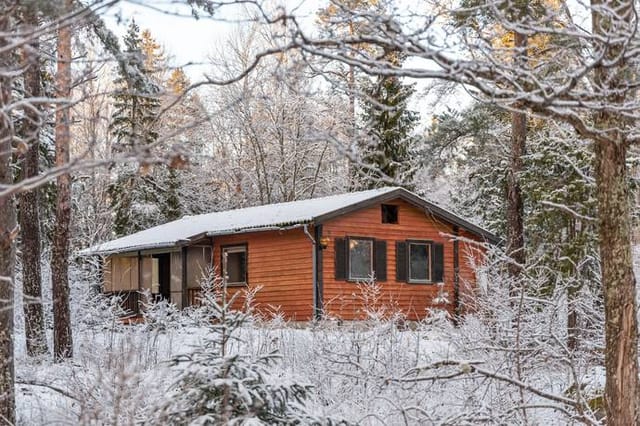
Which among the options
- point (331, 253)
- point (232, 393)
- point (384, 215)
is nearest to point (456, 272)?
point (384, 215)

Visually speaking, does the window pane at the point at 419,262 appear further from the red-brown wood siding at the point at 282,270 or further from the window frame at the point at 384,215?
the red-brown wood siding at the point at 282,270

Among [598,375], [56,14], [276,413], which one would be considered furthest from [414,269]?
[56,14]

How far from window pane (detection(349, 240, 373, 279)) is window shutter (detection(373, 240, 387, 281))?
5.2 inches

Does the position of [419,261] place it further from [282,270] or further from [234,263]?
[234,263]

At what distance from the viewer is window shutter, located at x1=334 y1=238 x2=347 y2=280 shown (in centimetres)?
2048

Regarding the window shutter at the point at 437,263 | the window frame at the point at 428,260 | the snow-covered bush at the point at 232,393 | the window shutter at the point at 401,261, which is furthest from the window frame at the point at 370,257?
the snow-covered bush at the point at 232,393

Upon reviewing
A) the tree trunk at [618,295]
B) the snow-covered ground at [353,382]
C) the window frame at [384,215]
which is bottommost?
the snow-covered ground at [353,382]

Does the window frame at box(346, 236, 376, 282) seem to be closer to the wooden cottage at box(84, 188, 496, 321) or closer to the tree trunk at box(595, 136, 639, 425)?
the wooden cottage at box(84, 188, 496, 321)

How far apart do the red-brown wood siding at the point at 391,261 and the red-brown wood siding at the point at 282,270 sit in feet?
1.76

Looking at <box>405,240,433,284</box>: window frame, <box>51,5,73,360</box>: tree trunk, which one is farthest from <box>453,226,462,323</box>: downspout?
<box>51,5,73,360</box>: tree trunk

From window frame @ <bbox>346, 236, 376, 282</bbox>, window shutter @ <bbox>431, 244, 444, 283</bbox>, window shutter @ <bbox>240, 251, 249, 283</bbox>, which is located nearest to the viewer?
window frame @ <bbox>346, 236, 376, 282</bbox>

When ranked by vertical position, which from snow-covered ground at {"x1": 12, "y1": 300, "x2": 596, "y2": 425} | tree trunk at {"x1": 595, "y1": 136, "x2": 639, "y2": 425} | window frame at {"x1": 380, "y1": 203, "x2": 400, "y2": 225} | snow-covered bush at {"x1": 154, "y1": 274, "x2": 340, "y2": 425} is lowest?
snow-covered ground at {"x1": 12, "y1": 300, "x2": 596, "y2": 425}

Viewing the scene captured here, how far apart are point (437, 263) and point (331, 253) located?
3.52 meters

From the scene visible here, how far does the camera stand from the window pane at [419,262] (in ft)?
72.6
